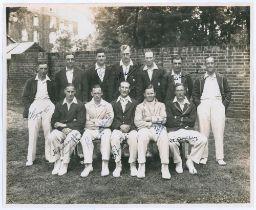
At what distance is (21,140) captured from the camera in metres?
5.47

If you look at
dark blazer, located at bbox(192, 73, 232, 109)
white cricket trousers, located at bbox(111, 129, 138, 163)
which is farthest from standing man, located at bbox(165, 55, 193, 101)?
white cricket trousers, located at bbox(111, 129, 138, 163)

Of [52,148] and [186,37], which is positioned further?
[186,37]

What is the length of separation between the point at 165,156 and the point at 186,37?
2935 millimetres

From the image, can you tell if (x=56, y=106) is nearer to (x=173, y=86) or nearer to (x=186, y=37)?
(x=173, y=86)

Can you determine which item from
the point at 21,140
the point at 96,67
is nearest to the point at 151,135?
the point at 96,67

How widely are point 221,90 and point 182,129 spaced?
0.78 m

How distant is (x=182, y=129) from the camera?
203 inches

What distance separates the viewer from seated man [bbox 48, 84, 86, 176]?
16.7ft

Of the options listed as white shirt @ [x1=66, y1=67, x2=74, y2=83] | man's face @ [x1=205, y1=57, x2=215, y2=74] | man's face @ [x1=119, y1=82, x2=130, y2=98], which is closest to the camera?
man's face @ [x1=119, y1=82, x2=130, y2=98]

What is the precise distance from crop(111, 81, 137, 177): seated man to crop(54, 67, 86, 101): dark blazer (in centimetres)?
54

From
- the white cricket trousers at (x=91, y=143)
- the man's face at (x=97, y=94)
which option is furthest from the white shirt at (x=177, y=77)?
the white cricket trousers at (x=91, y=143)

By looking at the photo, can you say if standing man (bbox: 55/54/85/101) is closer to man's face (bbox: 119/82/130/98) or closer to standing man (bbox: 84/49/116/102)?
standing man (bbox: 84/49/116/102)

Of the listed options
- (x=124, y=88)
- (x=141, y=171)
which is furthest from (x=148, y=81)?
(x=141, y=171)

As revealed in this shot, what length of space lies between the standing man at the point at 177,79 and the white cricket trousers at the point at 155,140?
58 centimetres
